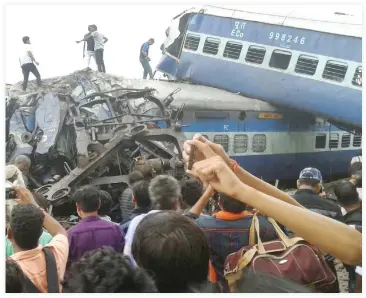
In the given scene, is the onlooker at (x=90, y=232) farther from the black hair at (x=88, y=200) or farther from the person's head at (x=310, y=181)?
the person's head at (x=310, y=181)

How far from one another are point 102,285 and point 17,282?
1.98 feet

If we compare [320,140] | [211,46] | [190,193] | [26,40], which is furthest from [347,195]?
[211,46]

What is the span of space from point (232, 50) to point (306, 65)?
4.63ft

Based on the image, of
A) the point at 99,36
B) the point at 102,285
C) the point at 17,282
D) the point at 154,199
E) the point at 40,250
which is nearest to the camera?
the point at 102,285

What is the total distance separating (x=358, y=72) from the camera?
295 inches

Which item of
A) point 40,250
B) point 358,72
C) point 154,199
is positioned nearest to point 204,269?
point 40,250

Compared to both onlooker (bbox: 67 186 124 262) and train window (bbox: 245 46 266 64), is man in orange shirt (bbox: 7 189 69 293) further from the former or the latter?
train window (bbox: 245 46 266 64)

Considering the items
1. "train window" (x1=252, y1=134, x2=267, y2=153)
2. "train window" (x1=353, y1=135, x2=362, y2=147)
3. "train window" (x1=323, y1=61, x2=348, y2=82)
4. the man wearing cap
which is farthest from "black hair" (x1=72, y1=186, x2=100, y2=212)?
"train window" (x1=353, y1=135, x2=362, y2=147)

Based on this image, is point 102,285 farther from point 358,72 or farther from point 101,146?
point 358,72

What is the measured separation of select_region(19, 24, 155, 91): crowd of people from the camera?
549 centimetres

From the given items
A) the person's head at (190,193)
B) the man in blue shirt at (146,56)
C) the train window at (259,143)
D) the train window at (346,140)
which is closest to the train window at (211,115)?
the train window at (259,143)

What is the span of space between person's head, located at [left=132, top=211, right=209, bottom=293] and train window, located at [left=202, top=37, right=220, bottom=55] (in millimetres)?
7703

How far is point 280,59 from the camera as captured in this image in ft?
27.0

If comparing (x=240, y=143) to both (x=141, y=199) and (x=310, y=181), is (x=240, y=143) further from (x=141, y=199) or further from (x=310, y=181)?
(x=141, y=199)
